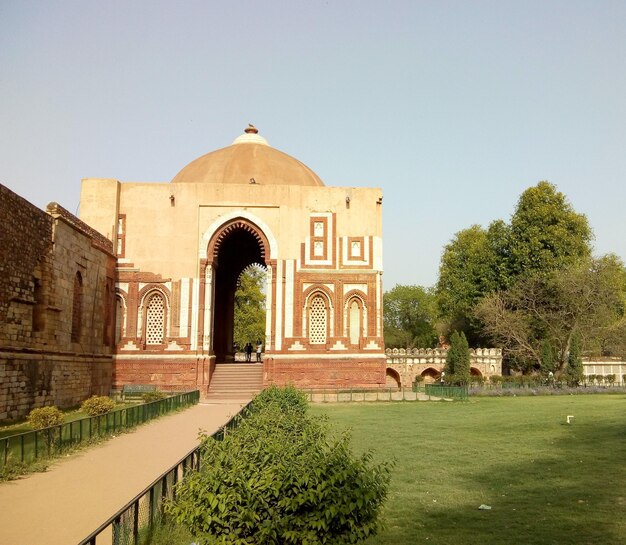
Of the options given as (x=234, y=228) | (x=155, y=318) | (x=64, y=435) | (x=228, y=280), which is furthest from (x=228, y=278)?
(x=64, y=435)

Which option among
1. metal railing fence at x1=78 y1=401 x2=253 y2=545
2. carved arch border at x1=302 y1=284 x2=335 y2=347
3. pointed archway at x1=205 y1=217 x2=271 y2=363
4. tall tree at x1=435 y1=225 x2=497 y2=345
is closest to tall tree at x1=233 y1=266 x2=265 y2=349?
tall tree at x1=435 y1=225 x2=497 y2=345

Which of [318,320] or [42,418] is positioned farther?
[318,320]

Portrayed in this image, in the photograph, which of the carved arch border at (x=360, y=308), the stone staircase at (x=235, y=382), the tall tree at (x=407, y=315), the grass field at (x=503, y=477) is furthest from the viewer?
the tall tree at (x=407, y=315)

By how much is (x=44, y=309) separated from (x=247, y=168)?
585 inches

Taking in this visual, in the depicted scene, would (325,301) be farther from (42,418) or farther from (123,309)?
(42,418)

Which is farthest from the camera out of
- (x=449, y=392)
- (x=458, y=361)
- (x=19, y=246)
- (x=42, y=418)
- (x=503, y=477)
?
(x=458, y=361)

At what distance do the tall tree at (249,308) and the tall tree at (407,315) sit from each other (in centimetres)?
2396

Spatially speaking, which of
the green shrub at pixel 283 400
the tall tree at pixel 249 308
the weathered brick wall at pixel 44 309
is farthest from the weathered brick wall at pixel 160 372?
the tall tree at pixel 249 308

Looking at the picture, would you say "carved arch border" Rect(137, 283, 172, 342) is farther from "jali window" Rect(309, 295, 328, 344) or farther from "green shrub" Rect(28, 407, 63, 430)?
"green shrub" Rect(28, 407, 63, 430)

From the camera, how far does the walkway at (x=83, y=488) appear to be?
21.2ft

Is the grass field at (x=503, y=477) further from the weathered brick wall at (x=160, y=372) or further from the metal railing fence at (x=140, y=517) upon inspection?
the weathered brick wall at (x=160, y=372)

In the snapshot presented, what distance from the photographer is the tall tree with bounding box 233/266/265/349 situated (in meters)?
52.9

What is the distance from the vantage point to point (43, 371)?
17.4 m

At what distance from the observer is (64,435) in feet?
37.6
